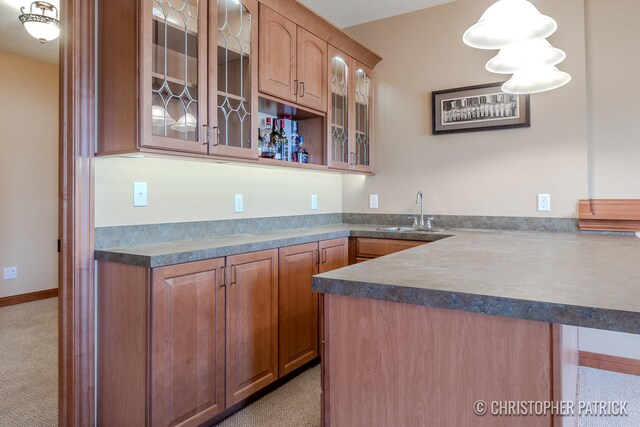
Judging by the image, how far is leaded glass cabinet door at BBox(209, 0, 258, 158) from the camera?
80.7 inches

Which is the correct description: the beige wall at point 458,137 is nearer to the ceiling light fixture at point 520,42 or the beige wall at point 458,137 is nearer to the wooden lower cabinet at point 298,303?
the ceiling light fixture at point 520,42

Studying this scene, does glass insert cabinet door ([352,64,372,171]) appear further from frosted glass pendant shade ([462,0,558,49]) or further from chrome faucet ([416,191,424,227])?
frosted glass pendant shade ([462,0,558,49])

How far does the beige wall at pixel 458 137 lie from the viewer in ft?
9.14

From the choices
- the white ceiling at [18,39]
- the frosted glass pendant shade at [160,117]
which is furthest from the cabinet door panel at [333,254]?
the white ceiling at [18,39]

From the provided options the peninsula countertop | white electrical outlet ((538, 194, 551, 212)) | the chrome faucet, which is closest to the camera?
the peninsula countertop

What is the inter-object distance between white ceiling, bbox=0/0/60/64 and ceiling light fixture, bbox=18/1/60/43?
0.07 metres

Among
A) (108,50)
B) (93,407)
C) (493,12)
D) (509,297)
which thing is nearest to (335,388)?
(509,297)

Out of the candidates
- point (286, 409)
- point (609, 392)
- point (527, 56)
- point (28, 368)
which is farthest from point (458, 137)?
point (28, 368)

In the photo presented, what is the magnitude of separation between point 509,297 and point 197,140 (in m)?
1.55

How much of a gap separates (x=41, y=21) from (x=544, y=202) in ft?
12.3

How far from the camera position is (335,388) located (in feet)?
3.89

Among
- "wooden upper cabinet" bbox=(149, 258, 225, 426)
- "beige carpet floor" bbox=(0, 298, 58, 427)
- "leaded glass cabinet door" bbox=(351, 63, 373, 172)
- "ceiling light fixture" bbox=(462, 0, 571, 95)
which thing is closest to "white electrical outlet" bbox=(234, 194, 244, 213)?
"wooden upper cabinet" bbox=(149, 258, 225, 426)

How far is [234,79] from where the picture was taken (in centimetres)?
218

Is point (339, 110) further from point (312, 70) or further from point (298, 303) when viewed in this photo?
point (298, 303)
